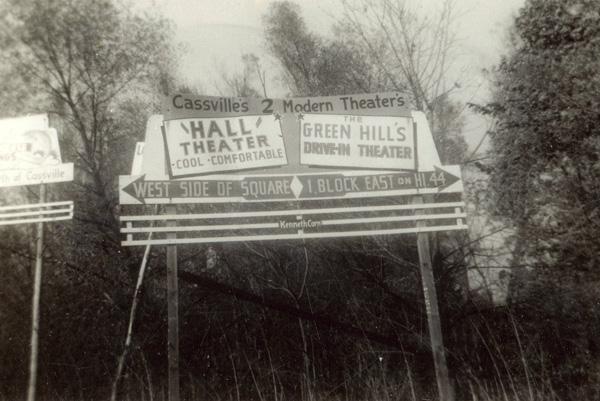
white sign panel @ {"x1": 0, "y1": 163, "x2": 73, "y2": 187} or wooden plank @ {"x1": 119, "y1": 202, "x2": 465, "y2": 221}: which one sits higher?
white sign panel @ {"x1": 0, "y1": 163, "x2": 73, "y2": 187}

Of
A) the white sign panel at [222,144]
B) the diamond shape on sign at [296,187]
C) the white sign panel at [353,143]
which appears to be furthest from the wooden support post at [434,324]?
the white sign panel at [222,144]

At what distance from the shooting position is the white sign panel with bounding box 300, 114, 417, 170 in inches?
246

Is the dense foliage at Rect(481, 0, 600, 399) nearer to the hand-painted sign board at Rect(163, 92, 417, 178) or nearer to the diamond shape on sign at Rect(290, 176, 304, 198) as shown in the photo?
the hand-painted sign board at Rect(163, 92, 417, 178)

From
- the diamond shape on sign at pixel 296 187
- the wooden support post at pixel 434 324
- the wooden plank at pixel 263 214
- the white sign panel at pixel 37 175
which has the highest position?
the white sign panel at pixel 37 175

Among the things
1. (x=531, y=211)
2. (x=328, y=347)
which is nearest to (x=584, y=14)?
(x=531, y=211)

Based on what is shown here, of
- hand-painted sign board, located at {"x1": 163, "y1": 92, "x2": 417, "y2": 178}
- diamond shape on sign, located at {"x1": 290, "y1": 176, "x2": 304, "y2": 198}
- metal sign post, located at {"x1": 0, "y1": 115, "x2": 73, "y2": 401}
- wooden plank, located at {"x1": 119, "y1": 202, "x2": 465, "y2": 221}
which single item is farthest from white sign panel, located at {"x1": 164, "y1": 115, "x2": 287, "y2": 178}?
metal sign post, located at {"x1": 0, "y1": 115, "x2": 73, "y2": 401}

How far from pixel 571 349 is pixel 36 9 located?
14.1 meters

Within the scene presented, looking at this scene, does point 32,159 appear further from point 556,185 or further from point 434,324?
point 556,185

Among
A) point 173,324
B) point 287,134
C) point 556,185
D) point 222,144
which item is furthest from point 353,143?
point 556,185

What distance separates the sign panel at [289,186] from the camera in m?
5.83

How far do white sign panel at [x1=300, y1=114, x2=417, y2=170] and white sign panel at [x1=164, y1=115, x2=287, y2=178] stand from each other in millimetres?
417

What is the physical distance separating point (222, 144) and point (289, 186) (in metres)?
1.00

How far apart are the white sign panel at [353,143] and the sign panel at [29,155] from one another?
11.3 ft

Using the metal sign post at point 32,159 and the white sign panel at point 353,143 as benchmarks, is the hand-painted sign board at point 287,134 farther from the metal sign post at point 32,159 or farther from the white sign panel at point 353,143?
the metal sign post at point 32,159
